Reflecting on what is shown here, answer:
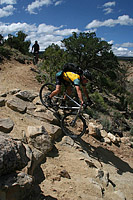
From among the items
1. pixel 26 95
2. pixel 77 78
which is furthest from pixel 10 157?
pixel 26 95

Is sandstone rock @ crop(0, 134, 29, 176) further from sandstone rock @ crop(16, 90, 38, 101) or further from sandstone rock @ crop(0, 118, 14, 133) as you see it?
sandstone rock @ crop(16, 90, 38, 101)

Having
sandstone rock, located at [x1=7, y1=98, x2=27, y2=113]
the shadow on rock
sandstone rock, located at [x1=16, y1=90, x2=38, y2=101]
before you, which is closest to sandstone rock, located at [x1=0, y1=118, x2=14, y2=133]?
sandstone rock, located at [x1=7, y1=98, x2=27, y2=113]

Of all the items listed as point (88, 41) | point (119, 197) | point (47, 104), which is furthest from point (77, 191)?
point (88, 41)

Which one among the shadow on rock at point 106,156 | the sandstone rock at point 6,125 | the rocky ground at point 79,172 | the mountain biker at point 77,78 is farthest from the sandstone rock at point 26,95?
the shadow on rock at point 106,156

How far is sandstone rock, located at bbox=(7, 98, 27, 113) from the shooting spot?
463 centimetres

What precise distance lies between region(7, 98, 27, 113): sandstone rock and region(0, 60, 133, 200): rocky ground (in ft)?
0.55

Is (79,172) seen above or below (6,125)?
below

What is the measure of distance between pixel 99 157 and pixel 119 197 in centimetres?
153

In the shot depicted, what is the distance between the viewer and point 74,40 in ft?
44.3

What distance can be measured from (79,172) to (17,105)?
7.83 feet

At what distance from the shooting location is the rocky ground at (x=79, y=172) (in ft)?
9.75

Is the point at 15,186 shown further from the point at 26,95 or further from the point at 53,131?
the point at 26,95

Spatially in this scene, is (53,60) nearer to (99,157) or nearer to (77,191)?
(99,157)

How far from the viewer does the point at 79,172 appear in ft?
11.8
